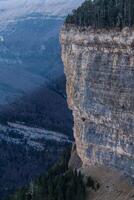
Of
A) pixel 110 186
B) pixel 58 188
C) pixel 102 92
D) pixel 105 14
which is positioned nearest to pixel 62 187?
pixel 58 188

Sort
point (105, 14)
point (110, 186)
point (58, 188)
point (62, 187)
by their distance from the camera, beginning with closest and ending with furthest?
point (105, 14)
point (110, 186)
point (58, 188)
point (62, 187)

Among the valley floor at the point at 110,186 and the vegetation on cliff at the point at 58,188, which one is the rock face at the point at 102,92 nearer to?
the valley floor at the point at 110,186

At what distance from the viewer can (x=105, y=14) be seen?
56062mm

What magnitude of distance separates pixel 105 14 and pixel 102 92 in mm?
5746

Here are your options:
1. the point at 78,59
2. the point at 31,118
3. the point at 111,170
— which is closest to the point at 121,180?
the point at 111,170

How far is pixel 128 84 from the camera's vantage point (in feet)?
176

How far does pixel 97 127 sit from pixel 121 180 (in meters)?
4.71

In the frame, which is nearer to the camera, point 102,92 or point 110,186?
point 102,92

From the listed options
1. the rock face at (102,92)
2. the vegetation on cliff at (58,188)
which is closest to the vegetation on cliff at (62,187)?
the vegetation on cliff at (58,188)

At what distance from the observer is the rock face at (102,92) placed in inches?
2127

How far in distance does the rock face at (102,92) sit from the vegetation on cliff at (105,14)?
63 centimetres

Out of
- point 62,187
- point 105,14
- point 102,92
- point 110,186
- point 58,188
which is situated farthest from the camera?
point 62,187

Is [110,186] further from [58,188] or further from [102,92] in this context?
[102,92]

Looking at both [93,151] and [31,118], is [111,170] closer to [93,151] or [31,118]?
[93,151]
